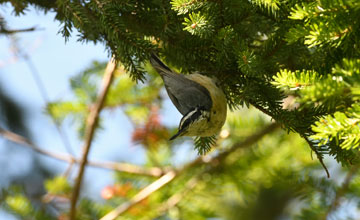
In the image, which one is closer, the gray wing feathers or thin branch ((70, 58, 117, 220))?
the gray wing feathers

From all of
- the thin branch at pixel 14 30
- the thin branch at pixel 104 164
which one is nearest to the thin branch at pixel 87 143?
the thin branch at pixel 104 164

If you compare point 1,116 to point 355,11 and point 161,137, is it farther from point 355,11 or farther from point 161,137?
point 355,11

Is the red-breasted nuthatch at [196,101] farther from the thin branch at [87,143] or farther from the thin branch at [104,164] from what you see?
the thin branch at [104,164]

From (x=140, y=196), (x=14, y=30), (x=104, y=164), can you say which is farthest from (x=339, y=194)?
(x=14, y=30)

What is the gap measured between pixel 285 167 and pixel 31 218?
176 centimetres

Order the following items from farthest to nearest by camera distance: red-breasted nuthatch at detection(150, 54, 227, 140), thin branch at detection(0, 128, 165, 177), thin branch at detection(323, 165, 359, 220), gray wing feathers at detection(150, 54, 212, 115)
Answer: thin branch at detection(0, 128, 165, 177)
thin branch at detection(323, 165, 359, 220)
gray wing feathers at detection(150, 54, 212, 115)
red-breasted nuthatch at detection(150, 54, 227, 140)

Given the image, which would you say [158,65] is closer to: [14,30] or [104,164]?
[14,30]

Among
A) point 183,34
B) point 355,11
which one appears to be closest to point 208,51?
point 183,34

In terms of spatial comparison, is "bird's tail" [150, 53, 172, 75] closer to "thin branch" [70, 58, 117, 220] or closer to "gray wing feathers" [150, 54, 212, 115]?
"gray wing feathers" [150, 54, 212, 115]

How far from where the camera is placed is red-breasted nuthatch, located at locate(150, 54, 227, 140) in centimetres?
184

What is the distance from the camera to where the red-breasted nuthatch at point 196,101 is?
6.04 ft

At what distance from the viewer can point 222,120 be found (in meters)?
1.89

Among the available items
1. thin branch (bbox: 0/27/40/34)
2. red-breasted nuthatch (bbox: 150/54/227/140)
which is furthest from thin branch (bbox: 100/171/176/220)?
thin branch (bbox: 0/27/40/34)

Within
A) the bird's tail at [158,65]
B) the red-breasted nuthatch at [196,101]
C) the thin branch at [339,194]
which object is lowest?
the thin branch at [339,194]
